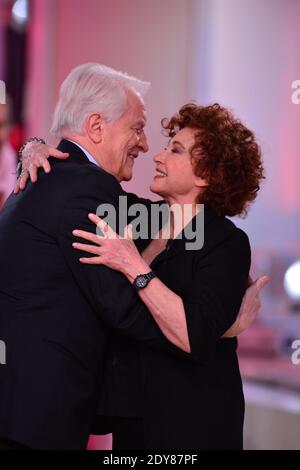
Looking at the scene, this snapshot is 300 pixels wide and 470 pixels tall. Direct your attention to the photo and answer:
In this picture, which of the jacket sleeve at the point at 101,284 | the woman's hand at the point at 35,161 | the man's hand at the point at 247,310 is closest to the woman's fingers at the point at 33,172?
the woman's hand at the point at 35,161

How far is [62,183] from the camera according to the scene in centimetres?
211

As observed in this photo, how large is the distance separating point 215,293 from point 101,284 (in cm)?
29

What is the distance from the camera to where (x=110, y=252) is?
2059 mm

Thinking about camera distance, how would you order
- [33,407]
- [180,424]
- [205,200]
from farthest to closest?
[205,200] < [180,424] < [33,407]

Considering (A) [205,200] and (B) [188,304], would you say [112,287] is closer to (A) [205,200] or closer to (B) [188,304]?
(B) [188,304]

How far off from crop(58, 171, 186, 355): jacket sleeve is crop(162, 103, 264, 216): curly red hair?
36cm

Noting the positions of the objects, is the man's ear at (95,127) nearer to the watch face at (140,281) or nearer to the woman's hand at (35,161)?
the woman's hand at (35,161)

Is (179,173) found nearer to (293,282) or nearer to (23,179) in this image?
(23,179)

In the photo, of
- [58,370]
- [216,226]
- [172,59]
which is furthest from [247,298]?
[172,59]

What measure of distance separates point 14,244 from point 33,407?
40 centimetres

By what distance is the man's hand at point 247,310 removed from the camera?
2248 millimetres

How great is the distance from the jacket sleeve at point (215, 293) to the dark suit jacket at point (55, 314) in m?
0.10

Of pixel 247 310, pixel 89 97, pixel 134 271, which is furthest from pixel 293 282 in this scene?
pixel 134 271

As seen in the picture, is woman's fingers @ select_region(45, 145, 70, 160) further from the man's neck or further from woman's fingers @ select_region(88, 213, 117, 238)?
woman's fingers @ select_region(88, 213, 117, 238)
